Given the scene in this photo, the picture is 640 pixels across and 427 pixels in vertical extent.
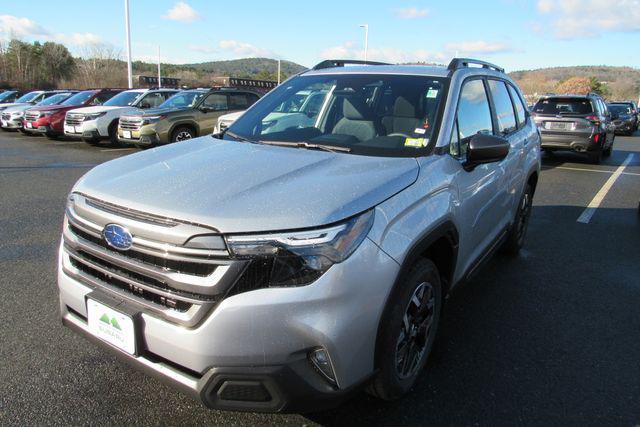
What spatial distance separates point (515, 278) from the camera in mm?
4383

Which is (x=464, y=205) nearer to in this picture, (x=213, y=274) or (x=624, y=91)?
(x=213, y=274)

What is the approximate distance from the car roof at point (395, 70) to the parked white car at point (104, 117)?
10.4m

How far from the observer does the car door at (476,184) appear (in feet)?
9.55

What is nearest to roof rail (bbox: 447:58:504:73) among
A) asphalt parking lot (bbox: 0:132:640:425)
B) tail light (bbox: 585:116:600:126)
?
asphalt parking lot (bbox: 0:132:640:425)

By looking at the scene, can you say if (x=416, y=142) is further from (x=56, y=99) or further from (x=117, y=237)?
(x=56, y=99)

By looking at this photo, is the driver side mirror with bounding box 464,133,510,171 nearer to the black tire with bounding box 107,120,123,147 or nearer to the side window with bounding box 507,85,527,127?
the side window with bounding box 507,85,527,127

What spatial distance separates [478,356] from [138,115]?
431 inches

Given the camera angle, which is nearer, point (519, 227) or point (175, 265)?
point (175, 265)

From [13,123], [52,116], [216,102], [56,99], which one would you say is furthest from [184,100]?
[13,123]

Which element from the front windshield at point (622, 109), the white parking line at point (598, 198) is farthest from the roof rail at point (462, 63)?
the front windshield at point (622, 109)

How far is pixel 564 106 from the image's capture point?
40.1 feet

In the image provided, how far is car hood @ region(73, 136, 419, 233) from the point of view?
189 cm

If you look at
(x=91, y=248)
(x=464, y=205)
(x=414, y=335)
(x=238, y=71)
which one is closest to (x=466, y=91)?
(x=464, y=205)

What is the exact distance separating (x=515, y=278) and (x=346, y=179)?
9.28 ft
